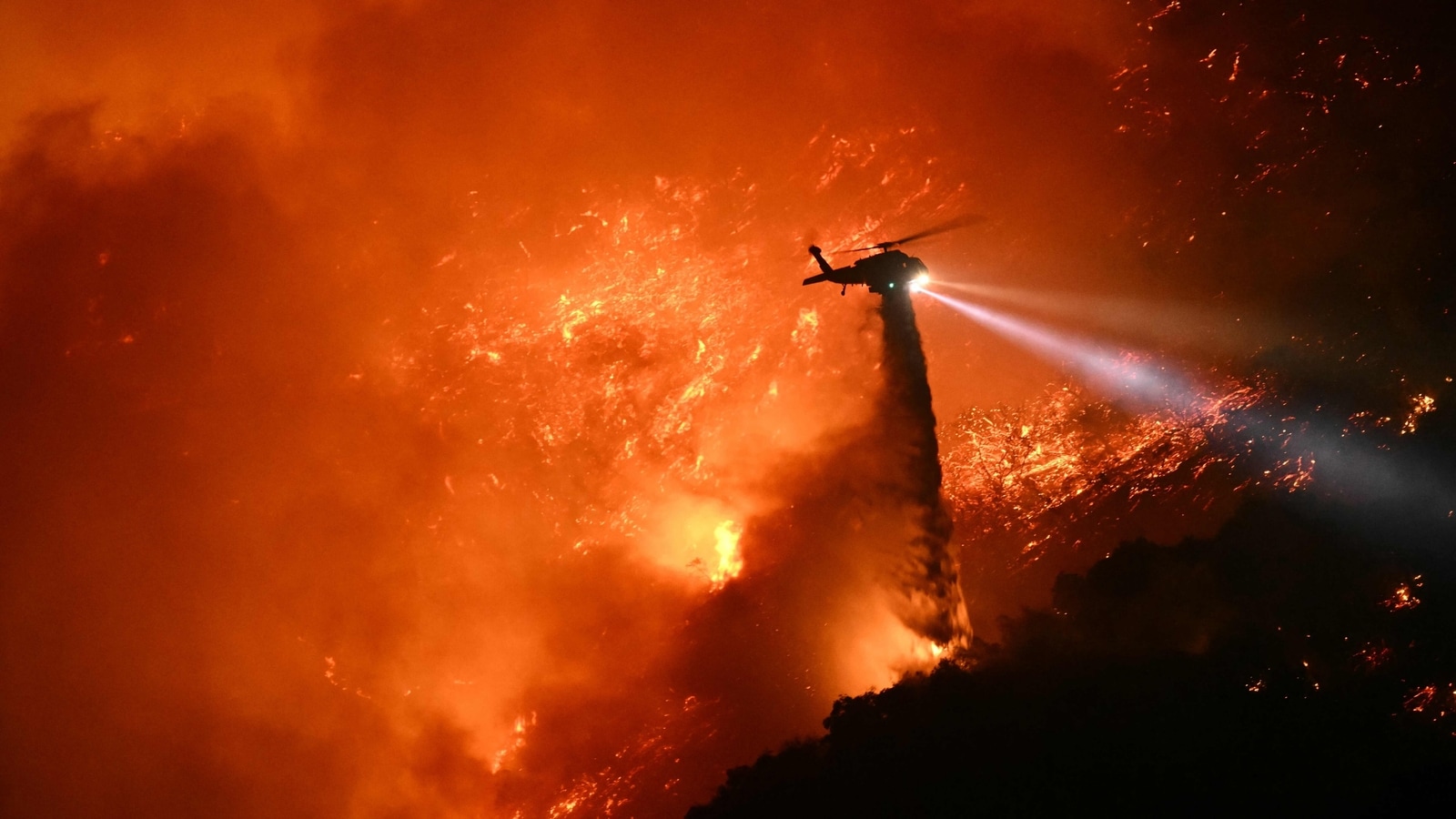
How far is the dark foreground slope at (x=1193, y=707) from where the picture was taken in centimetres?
2050

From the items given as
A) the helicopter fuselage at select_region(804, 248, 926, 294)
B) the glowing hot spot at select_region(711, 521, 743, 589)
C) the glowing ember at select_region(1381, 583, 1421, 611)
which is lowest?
the glowing ember at select_region(1381, 583, 1421, 611)

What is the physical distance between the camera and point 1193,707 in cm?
2133

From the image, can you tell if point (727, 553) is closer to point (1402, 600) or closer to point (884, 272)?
point (884, 272)

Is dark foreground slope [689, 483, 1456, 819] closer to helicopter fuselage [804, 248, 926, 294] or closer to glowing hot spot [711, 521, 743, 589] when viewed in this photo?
glowing hot spot [711, 521, 743, 589]

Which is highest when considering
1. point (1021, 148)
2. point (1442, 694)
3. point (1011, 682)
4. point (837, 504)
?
point (1021, 148)

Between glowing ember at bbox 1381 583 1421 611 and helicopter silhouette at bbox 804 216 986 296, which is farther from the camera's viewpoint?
helicopter silhouette at bbox 804 216 986 296

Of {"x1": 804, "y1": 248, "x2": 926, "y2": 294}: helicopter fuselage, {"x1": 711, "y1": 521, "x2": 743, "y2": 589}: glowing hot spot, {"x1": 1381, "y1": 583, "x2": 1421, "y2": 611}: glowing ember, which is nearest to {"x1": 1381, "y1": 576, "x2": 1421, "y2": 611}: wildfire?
{"x1": 1381, "y1": 583, "x2": 1421, "y2": 611}: glowing ember

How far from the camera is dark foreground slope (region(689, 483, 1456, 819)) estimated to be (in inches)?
807

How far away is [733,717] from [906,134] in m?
21.5

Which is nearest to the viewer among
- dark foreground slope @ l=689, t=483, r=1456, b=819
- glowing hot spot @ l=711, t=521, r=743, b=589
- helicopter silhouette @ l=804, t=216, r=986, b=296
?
dark foreground slope @ l=689, t=483, r=1456, b=819

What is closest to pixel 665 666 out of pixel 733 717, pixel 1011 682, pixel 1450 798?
pixel 733 717

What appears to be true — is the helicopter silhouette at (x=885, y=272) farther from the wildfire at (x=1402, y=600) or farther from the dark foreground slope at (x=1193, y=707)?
the wildfire at (x=1402, y=600)

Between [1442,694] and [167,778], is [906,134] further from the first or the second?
[167,778]

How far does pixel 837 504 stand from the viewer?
3011 centimetres
